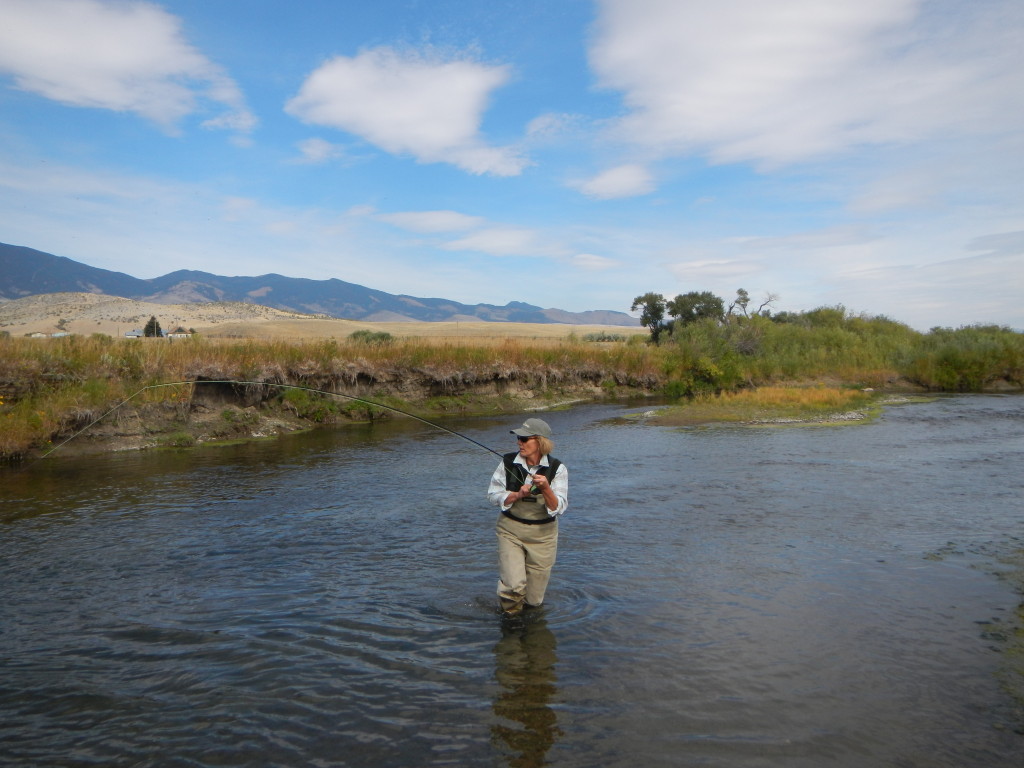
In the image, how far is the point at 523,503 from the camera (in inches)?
270

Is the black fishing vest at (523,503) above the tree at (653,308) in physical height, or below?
below

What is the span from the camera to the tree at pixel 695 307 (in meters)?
58.7

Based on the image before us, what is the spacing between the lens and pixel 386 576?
870 centimetres

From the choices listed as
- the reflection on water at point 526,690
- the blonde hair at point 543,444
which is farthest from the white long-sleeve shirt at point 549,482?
the reflection on water at point 526,690

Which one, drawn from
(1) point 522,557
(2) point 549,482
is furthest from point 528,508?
(1) point 522,557

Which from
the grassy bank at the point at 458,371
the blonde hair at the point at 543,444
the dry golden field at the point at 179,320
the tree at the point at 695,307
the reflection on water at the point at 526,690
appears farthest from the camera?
the dry golden field at the point at 179,320

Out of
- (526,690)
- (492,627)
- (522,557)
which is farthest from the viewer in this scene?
(492,627)

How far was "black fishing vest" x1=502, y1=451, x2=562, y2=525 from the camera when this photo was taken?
22.2ft

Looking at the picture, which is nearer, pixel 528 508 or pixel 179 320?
pixel 528 508

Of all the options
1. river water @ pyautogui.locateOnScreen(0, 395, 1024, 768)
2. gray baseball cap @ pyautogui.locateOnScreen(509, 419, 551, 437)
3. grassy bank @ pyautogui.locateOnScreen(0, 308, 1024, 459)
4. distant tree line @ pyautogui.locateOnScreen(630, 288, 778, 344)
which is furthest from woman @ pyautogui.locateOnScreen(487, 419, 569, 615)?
distant tree line @ pyautogui.locateOnScreen(630, 288, 778, 344)

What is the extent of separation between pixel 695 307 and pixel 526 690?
56580 millimetres

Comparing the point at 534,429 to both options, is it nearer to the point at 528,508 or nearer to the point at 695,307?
the point at 528,508

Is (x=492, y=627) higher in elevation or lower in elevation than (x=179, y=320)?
lower

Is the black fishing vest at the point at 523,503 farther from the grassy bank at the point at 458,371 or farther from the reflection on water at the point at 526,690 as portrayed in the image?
the grassy bank at the point at 458,371
